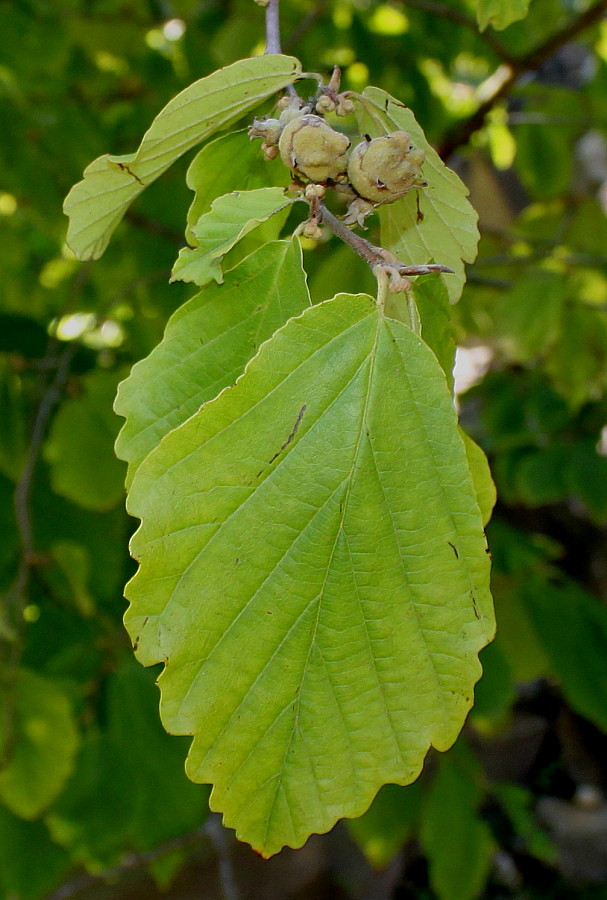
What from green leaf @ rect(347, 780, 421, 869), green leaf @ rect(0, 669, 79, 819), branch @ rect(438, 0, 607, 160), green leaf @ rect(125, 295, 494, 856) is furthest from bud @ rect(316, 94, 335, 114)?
green leaf @ rect(347, 780, 421, 869)

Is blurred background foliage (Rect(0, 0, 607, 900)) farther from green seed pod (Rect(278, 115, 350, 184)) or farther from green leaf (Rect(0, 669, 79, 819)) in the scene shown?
green seed pod (Rect(278, 115, 350, 184))

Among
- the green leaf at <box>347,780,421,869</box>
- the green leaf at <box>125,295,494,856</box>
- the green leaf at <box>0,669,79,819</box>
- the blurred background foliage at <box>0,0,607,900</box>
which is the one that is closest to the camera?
the green leaf at <box>125,295,494,856</box>

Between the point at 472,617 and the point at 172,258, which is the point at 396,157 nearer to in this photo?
the point at 472,617

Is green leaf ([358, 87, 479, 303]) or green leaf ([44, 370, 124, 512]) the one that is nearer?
green leaf ([358, 87, 479, 303])

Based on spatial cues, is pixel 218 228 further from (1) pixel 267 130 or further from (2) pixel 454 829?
(2) pixel 454 829

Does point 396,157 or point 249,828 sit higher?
point 396,157

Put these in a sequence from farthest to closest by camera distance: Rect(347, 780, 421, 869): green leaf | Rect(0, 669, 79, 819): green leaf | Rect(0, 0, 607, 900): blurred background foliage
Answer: Rect(347, 780, 421, 869): green leaf, Rect(0, 0, 607, 900): blurred background foliage, Rect(0, 669, 79, 819): green leaf

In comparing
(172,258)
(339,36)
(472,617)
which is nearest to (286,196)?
(472,617)

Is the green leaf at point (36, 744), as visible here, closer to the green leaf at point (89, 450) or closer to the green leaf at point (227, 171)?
the green leaf at point (89, 450)
